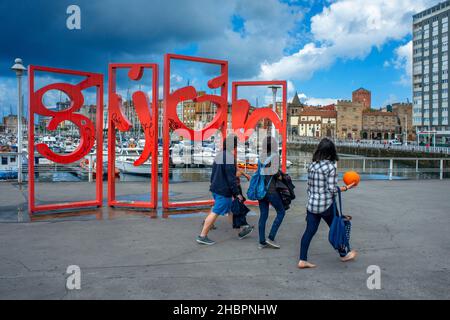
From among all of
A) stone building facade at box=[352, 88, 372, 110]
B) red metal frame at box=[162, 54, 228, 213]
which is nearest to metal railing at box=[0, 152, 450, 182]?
red metal frame at box=[162, 54, 228, 213]

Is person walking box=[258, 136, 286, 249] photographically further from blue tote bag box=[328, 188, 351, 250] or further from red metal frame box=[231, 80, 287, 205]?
red metal frame box=[231, 80, 287, 205]

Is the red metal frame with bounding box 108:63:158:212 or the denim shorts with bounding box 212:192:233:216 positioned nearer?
the denim shorts with bounding box 212:192:233:216

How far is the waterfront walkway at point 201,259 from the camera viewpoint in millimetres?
4613

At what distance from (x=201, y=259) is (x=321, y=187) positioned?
6.29 feet

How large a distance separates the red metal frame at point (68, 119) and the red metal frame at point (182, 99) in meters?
1.58

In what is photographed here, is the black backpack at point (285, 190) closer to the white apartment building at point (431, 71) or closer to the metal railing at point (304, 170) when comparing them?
the metal railing at point (304, 170)

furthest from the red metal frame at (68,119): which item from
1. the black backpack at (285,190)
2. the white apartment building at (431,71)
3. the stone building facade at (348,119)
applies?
the stone building facade at (348,119)

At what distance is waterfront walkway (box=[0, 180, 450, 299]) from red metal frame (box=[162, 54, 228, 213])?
0.95 metres

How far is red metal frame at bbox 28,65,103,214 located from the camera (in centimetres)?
874

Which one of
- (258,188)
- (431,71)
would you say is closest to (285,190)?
(258,188)

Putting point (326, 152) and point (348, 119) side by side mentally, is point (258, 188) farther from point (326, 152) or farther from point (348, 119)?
point (348, 119)

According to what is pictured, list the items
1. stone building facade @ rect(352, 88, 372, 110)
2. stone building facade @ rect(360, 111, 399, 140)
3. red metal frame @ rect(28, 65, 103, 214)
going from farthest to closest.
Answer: stone building facade @ rect(352, 88, 372, 110), stone building facade @ rect(360, 111, 399, 140), red metal frame @ rect(28, 65, 103, 214)

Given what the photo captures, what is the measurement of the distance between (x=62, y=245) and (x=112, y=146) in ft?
12.6

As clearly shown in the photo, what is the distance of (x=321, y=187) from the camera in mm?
5363
